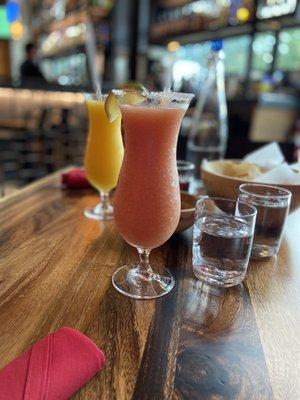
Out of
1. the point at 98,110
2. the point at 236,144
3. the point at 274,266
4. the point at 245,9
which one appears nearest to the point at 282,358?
the point at 274,266

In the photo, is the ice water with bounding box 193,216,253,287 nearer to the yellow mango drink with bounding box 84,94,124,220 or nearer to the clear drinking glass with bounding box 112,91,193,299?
the clear drinking glass with bounding box 112,91,193,299

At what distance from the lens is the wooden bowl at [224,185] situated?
881 mm

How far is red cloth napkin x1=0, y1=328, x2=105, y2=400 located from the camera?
40 centimetres

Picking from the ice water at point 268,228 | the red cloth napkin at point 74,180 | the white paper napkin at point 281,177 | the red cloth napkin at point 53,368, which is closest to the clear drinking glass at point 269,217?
the ice water at point 268,228

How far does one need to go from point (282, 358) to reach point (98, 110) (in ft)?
2.52

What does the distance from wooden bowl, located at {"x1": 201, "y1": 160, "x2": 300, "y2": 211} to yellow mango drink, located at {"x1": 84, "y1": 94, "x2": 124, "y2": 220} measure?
10.3 inches

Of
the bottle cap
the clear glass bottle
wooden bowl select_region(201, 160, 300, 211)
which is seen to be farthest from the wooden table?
the bottle cap

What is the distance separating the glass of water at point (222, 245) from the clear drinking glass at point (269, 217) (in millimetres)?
83

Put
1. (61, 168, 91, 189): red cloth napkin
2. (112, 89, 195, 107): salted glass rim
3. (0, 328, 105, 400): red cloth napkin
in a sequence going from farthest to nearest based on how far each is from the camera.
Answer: (61, 168, 91, 189): red cloth napkin → (112, 89, 195, 107): salted glass rim → (0, 328, 105, 400): red cloth napkin

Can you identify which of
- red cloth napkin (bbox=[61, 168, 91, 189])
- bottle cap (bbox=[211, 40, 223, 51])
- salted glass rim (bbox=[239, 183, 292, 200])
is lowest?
red cloth napkin (bbox=[61, 168, 91, 189])

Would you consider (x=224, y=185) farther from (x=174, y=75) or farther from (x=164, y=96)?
(x=174, y=75)

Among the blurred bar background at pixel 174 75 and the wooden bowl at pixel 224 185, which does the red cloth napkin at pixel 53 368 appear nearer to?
the wooden bowl at pixel 224 185

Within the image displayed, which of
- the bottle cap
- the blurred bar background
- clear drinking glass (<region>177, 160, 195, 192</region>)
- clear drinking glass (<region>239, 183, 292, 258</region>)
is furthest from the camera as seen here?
the blurred bar background

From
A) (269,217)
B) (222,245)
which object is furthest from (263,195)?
(222,245)
